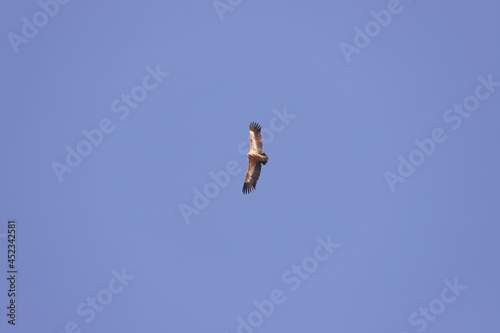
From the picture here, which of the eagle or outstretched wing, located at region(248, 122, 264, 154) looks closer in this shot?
the eagle

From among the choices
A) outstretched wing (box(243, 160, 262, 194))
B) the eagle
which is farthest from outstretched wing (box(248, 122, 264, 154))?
outstretched wing (box(243, 160, 262, 194))

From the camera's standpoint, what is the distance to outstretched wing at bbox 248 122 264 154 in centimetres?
6071

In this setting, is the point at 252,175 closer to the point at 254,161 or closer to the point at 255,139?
the point at 254,161

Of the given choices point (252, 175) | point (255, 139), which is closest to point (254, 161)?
point (252, 175)

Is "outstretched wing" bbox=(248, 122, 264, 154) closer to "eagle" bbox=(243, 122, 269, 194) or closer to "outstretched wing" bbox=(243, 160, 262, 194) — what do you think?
"eagle" bbox=(243, 122, 269, 194)

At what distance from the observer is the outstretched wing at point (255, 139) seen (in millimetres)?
60713

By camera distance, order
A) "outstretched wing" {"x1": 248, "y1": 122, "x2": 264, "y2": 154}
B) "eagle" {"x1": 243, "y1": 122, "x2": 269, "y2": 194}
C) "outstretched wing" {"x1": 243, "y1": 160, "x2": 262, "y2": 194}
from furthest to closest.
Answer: "outstretched wing" {"x1": 248, "y1": 122, "x2": 264, "y2": 154} → "outstretched wing" {"x1": 243, "y1": 160, "x2": 262, "y2": 194} → "eagle" {"x1": 243, "y1": 122, "x2": 269, "y2": 194}

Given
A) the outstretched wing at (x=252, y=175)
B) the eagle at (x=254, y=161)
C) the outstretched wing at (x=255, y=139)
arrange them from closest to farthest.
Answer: the eagle at (x=254, y=161) < the outstretched wing at (x=252, y=175) < the outstretched wing at (x=255, y=139)

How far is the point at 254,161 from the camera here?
60.1 m

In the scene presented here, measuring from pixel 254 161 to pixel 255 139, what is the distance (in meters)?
1.90

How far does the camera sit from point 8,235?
66.2m

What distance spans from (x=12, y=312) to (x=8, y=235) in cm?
627

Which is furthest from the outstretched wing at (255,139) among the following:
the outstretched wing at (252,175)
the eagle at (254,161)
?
the outstretched wing at (252,175)

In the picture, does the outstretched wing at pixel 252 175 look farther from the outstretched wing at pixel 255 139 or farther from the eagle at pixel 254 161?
the outstretched wing at pixel 255 139
